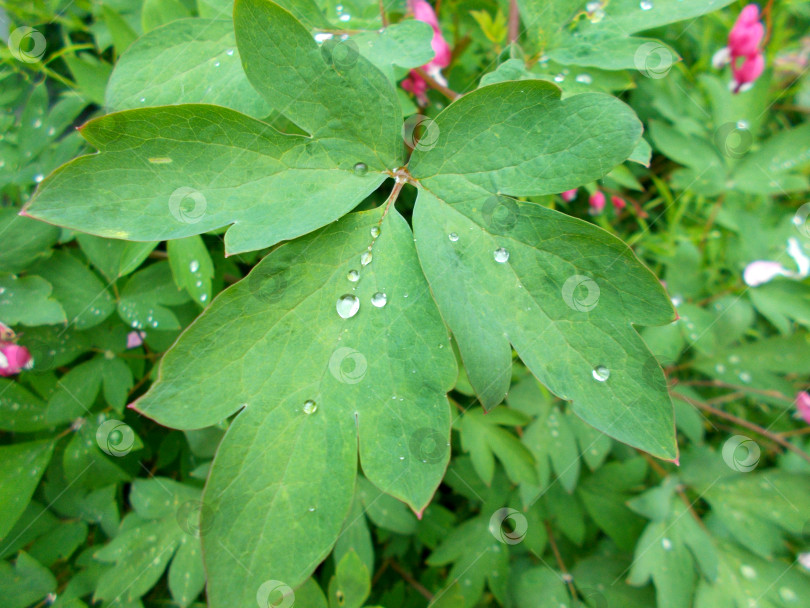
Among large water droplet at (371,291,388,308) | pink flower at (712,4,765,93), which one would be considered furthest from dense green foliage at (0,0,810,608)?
pink flower at (712,4,765,93)

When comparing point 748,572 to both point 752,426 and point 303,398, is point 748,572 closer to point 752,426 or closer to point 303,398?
point 752,426

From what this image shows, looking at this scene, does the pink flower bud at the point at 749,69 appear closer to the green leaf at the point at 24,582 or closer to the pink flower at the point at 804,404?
the pink flower at the point at 804,404

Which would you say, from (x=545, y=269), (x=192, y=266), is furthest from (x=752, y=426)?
(x=192, y=266)

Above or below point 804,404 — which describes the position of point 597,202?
above

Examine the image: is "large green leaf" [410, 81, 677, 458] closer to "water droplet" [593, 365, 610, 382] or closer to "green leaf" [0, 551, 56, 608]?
"water droplet" [593, 365, 610, 382]

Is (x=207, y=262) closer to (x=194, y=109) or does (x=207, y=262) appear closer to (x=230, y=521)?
(x=194, y=109)

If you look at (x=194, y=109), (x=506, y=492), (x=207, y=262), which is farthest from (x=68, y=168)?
(x=506, y=492)

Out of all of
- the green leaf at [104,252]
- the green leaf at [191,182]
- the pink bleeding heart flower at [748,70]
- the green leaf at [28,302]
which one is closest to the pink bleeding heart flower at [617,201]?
the pink bleeding heart flower at [748,70]
